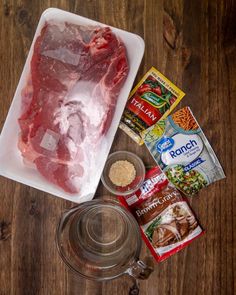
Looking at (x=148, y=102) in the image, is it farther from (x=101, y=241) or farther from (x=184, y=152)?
(x=101, y=241)

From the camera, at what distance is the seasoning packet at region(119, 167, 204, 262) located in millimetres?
1159

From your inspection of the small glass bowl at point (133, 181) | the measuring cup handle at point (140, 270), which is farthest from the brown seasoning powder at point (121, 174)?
the measuring cup handle at point (140, 270)

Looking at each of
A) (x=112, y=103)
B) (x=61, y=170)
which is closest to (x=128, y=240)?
(x=61, y=170)

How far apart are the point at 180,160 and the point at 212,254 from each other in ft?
0.94

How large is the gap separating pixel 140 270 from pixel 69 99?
1.69 ft

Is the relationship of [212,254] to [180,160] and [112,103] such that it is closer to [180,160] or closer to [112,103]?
[180,160]

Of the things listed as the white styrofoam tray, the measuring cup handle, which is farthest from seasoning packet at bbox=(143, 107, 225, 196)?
the measuring cup handle

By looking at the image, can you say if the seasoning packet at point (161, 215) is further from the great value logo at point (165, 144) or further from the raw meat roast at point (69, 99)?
the raw meat roast at point (69, 99)

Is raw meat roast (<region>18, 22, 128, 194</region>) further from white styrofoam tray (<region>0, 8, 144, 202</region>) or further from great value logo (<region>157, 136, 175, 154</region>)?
great value logo (<region>157, 136, 175, 154</region>)

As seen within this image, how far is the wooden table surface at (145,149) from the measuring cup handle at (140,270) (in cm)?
3

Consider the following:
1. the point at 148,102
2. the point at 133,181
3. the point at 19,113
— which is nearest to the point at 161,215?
the point at 133,181

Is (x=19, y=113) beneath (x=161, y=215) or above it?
above

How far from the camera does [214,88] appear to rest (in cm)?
116

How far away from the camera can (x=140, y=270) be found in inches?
43.1
